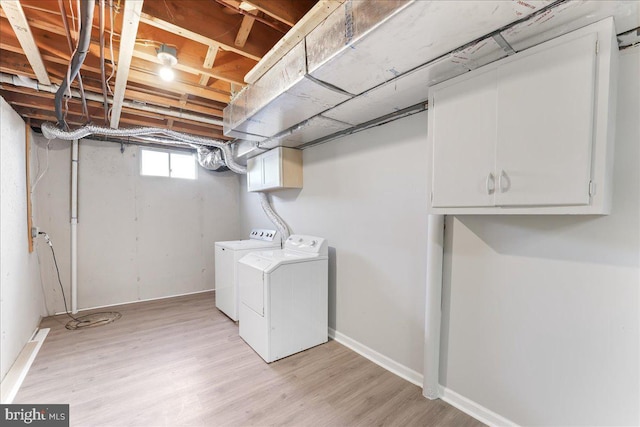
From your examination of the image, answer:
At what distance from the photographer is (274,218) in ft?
12.1

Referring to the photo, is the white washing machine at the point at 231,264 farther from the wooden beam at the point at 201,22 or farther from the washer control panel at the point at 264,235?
the wooden beam at the point at 201,22

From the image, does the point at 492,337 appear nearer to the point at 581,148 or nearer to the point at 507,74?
the point at 581,148

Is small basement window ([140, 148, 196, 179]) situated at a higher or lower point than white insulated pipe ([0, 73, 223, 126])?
lower

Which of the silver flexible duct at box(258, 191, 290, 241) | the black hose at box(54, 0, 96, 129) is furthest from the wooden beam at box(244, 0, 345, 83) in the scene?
the silver flexible duct at box(258, 191, 290, 241)

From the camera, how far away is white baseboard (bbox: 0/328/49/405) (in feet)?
6.37

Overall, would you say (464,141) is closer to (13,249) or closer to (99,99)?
(99,99)

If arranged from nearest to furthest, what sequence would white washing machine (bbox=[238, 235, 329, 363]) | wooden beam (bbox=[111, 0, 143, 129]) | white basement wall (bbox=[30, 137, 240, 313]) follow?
wooden beam (bbox=[111, 0, 143, 129]), white washing machine (bbox=[238, 235, 329, 363]), white basement wall (bbox=[30, 137, 240, 313])

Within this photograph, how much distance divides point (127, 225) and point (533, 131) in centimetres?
483

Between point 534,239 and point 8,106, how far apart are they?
429 cm

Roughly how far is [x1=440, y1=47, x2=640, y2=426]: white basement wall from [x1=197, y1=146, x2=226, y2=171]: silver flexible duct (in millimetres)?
3320

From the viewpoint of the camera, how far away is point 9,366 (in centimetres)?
221

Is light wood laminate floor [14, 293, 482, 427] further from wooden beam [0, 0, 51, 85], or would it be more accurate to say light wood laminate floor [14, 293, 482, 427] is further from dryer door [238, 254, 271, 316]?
wooden beam [0, 0, 51, 85]

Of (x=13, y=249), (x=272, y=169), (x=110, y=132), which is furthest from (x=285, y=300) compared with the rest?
(x=110, y=132)

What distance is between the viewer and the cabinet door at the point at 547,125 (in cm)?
113
